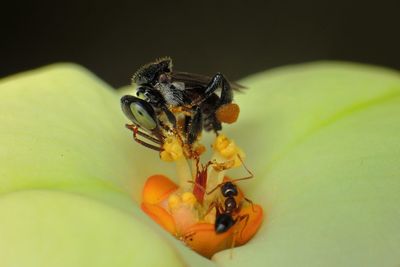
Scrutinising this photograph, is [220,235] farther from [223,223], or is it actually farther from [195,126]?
[195,126]

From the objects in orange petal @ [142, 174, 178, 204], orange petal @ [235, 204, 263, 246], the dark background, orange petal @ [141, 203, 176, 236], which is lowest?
the dark background

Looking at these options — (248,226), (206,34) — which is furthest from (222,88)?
(206,34)

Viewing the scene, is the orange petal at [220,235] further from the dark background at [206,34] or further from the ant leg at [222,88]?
the dark background at [206,34]

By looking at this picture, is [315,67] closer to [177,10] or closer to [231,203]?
[231,203]

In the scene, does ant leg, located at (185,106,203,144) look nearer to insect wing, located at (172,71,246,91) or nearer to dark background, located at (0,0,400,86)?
insect wing, located at (172,71,246,91)

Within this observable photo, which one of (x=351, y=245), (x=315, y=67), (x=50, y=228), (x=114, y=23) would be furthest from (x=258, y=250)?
(x=114, y=23)

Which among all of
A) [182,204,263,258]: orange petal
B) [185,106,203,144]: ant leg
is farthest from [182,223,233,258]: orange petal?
[185,106,203,144]: ant leg
